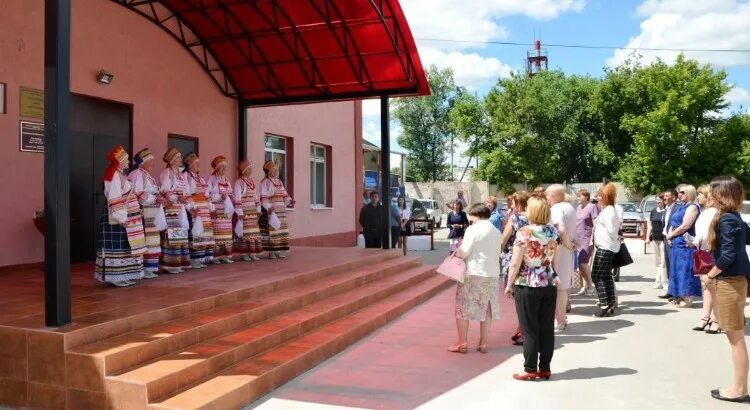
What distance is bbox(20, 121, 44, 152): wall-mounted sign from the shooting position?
809cm

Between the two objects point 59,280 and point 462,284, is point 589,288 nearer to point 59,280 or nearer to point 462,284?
point 462,284

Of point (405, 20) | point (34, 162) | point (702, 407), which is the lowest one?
point (702, 407)

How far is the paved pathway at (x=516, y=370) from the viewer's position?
16.0 feet

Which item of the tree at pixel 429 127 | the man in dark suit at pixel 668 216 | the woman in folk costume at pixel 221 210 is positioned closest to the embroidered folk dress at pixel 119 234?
the woman in folk costume at pixel 221 210

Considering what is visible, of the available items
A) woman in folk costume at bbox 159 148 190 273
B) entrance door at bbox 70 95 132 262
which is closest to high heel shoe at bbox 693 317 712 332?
woman in folk costume at bbox 159 148 190 273

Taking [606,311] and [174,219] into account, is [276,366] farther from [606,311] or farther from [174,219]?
[606,311]

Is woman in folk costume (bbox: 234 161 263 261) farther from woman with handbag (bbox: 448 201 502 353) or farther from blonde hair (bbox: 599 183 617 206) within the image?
blonde hair (bbox: 599 183 617 206)

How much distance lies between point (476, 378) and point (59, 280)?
Result: 3.62 metres

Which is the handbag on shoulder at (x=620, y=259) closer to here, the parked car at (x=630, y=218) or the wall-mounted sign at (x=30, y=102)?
the wall-mounted sign at (x=30, y=102)

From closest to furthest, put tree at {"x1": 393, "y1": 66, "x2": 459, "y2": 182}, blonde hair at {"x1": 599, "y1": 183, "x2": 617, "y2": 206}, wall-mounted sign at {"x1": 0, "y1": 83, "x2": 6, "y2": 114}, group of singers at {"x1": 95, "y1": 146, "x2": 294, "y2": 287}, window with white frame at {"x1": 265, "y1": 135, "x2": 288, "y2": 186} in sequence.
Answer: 1. group of singers at {"x1": 95, "y1": 146, "x2": 294, "y2": 287}
2. wall-mounted sign at {"x1": 0, "y1": 83, "x2": 6, "y2": 114}
3. blonde hair at {"x1": 599, "y1": 183, "x2": 617, "y2": 206}
4. window with white frame at {"x1": 265, "y1": 135, "x2": 288, "y2": 186}
5. tree at {"x1": 393, "y1": 66, "x2": 459, "y2": 182}

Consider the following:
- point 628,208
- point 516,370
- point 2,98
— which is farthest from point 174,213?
point 628,208

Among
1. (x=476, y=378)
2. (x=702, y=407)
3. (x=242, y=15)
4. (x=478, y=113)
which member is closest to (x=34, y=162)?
(x=242, y=15)

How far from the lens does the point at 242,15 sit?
34.4 ft

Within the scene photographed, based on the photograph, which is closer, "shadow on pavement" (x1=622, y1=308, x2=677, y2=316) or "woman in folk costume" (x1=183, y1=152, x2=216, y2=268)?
"woman in folk costume" (x1=183, y1=152, x2=216, y2=268)
